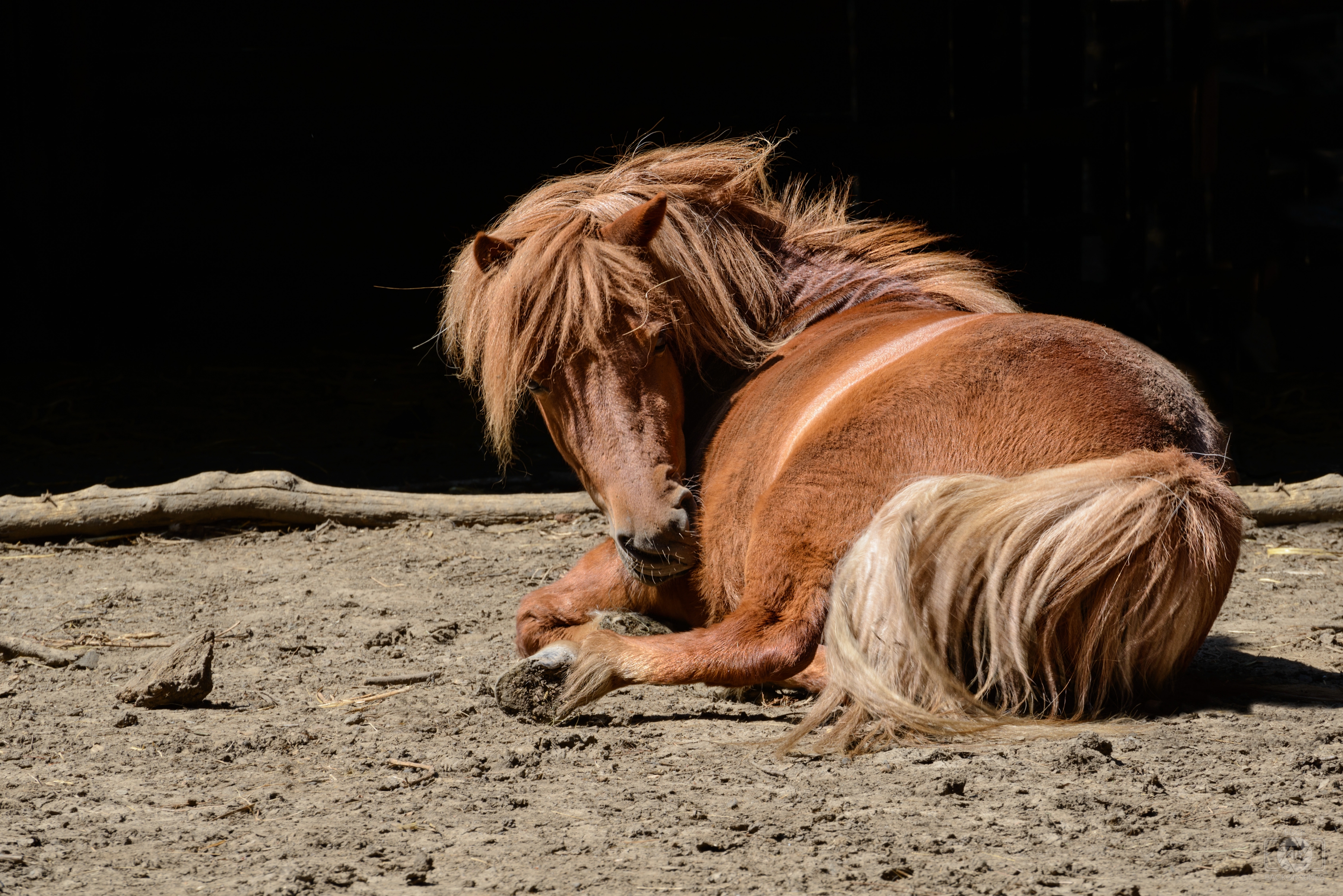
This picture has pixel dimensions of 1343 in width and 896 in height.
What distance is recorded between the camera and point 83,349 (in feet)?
27.7

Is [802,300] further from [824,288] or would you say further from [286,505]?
[286,505]

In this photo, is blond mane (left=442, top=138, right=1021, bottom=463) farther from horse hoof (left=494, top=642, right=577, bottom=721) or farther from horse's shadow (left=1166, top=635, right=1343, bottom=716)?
horse's shadow (left=1166, top=635, right=1343, bottom=716)

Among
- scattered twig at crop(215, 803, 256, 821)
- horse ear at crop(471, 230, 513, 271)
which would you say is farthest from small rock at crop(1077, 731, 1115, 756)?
horse ear at crop(471, 230, 513, 271)

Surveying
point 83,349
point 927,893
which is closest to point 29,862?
point 927,893

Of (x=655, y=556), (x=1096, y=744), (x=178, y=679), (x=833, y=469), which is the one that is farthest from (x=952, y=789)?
(x=178, y=679)

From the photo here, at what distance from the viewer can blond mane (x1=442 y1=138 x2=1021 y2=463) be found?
2814 millimetres

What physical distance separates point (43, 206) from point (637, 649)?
24.5 ft

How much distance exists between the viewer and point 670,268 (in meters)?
3.00

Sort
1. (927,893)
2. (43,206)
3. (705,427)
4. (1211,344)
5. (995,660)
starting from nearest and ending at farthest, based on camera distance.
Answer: (927,893), (995,660), (705,427), (1211,344), (43,206)

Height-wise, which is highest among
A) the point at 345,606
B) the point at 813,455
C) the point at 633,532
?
the point at 813,455

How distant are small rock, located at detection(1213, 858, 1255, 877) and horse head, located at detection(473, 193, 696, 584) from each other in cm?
130

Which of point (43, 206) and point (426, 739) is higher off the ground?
point (43, 206)

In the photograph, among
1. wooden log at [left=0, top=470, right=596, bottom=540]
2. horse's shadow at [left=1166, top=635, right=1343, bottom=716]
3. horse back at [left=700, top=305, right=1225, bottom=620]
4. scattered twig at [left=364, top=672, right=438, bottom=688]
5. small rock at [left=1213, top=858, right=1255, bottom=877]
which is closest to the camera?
small rock at [left=1213, top=858, right=1255, bottom=877]

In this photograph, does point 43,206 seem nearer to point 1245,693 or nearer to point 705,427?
point 705,427
